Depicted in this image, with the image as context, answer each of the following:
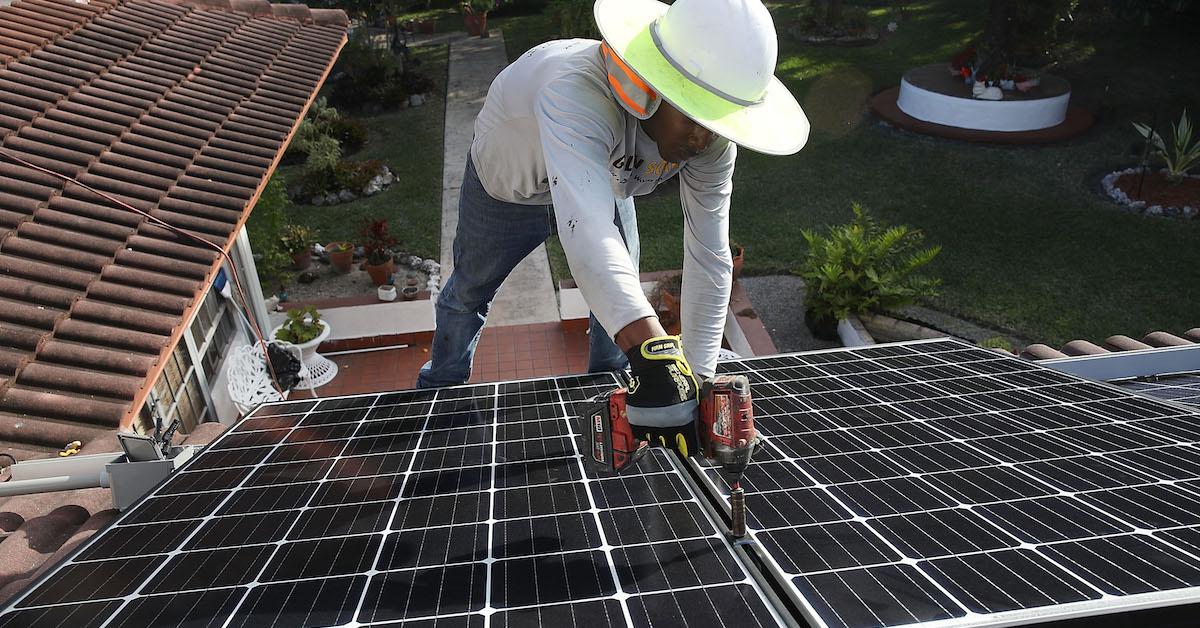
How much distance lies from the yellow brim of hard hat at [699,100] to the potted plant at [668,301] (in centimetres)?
727

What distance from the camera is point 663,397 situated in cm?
265

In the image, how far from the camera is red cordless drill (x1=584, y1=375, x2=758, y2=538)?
2643mm

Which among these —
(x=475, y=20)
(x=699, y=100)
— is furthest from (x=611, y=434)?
(x=475, y=20)

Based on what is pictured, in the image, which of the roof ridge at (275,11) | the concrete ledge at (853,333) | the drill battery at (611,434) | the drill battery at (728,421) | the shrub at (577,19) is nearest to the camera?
the drill battery at (728,421)

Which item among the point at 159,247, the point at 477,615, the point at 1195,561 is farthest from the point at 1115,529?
the point at 159,247

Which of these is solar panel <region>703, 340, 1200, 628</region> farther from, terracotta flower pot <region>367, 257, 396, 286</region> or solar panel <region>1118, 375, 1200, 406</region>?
terracotta flower pot <region>367, 257, 396, 286</region>

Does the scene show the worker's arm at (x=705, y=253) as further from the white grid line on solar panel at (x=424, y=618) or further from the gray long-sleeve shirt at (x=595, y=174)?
the white grid line on solar panel at (x=424, y=618)

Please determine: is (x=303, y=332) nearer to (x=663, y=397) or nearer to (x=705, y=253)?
(x=705, y=253)

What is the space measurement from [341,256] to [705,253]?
10.3 metres

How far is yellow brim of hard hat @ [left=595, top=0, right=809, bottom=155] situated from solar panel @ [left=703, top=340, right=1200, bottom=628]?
4.38 ft

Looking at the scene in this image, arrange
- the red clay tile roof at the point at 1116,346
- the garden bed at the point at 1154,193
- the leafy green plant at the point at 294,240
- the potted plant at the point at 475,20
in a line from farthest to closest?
the potted plant at the point at 475,20
the garden bed at the point at 1154,193
the leafy green plant at the point at 294,240
the red clay tile roof at the point at 1116,346

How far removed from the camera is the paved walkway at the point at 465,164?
12.0 metres

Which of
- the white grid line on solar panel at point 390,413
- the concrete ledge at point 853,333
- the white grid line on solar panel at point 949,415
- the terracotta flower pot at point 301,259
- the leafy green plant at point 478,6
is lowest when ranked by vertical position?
the concrete ledge at point 853,333

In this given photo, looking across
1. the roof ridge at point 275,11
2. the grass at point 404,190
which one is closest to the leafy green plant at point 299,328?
the grass at point 404,190
